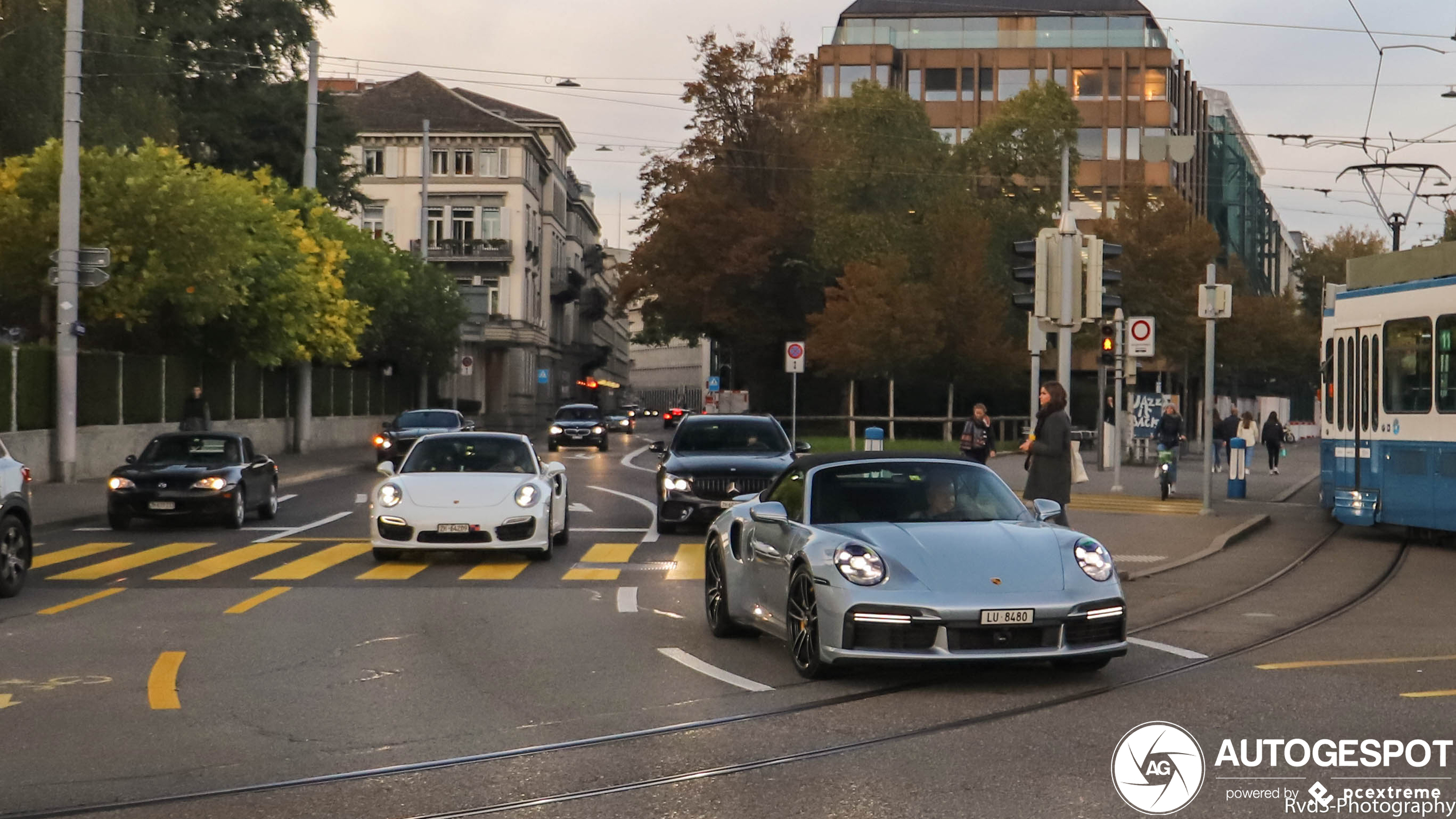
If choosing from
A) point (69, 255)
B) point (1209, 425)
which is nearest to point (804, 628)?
point (1209, 425)

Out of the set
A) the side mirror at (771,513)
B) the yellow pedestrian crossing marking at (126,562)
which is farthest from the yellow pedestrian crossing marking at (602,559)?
the side mirror at (771,513)

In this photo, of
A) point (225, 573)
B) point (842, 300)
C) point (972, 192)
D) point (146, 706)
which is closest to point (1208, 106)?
point (972, 192)

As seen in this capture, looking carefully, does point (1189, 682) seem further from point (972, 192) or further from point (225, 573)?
point (972, 192)

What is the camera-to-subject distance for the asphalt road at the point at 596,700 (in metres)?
6.79

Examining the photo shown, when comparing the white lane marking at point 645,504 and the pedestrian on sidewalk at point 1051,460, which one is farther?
the white lane marking at point 645,504

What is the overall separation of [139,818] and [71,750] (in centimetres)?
151

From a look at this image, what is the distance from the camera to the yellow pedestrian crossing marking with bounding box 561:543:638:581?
16422 millimetres

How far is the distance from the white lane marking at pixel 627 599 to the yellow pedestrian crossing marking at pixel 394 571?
7.39 ft

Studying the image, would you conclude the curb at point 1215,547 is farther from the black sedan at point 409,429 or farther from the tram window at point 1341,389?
the black sedan at point 409,429

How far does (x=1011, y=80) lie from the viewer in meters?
84.6

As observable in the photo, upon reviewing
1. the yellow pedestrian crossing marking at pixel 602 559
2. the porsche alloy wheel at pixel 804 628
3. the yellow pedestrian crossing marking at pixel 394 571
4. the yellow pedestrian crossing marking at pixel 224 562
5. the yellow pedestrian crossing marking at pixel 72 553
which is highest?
the porsche alloy wheel at pixel 804 628

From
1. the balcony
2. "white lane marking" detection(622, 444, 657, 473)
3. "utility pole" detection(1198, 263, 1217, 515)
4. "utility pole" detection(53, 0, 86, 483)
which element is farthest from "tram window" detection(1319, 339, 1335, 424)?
the balcony

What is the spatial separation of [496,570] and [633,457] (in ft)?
110

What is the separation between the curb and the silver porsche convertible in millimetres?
4986
